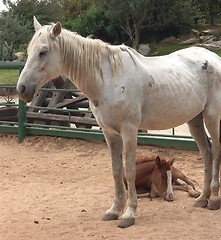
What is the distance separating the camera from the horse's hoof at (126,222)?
13.1 ft

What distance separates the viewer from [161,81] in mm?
4176

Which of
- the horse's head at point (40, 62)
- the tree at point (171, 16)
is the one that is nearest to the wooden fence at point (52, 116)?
the horse's head at point (40, 62)

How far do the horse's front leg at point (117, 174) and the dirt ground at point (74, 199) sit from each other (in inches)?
Answer: 5.7

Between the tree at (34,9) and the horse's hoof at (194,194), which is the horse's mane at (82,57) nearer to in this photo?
the horse's hoof at (194,194)

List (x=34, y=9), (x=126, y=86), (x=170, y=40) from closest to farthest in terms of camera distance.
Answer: (x=126, y=86) < (x=170, y=40) < (x=34, y=9)

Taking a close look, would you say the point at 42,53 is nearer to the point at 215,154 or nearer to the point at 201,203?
the point at 215,154

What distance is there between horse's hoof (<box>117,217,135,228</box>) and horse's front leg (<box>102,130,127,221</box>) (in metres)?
0.23

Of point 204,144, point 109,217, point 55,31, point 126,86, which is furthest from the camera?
point 204,144

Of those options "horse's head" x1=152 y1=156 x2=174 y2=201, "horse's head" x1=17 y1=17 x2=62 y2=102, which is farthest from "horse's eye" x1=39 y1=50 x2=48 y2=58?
"horse's head" x1=152 y1=156 x2=174 y2=201

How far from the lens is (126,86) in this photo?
3951mm

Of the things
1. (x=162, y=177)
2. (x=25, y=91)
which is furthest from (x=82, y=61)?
(x=162, y=177)

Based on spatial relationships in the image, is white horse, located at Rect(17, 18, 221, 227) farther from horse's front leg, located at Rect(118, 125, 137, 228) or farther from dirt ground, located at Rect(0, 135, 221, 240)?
dirt ground, located at Rect(0, 135, 221, 240)

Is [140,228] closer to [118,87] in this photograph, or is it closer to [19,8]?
[118,87]

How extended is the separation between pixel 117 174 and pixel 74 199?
93 cm
